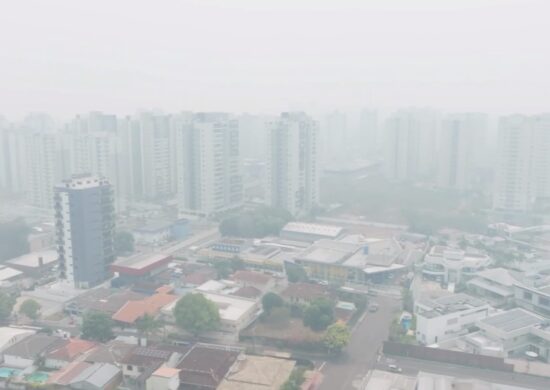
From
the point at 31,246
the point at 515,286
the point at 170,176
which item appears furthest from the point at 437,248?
the point at 170,176

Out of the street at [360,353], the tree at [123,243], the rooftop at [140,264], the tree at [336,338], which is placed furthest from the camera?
the tree at [123,243]

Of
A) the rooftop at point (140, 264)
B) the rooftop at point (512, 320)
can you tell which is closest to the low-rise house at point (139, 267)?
the rooftop at point (140, 264)

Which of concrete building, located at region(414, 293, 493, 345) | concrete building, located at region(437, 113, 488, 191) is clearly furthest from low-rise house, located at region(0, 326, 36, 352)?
concrete building, located at region(437, 113, 488, 191)

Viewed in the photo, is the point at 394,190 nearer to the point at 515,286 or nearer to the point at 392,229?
the point at 392,229

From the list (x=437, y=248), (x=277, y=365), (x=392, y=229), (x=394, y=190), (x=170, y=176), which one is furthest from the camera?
(x=394, y=190)

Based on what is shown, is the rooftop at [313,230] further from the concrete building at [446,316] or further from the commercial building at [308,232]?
the concrete building at [446,316]

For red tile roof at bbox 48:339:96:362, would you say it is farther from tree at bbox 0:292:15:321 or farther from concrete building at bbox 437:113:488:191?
concrete building at bbox 437:113:488:191
